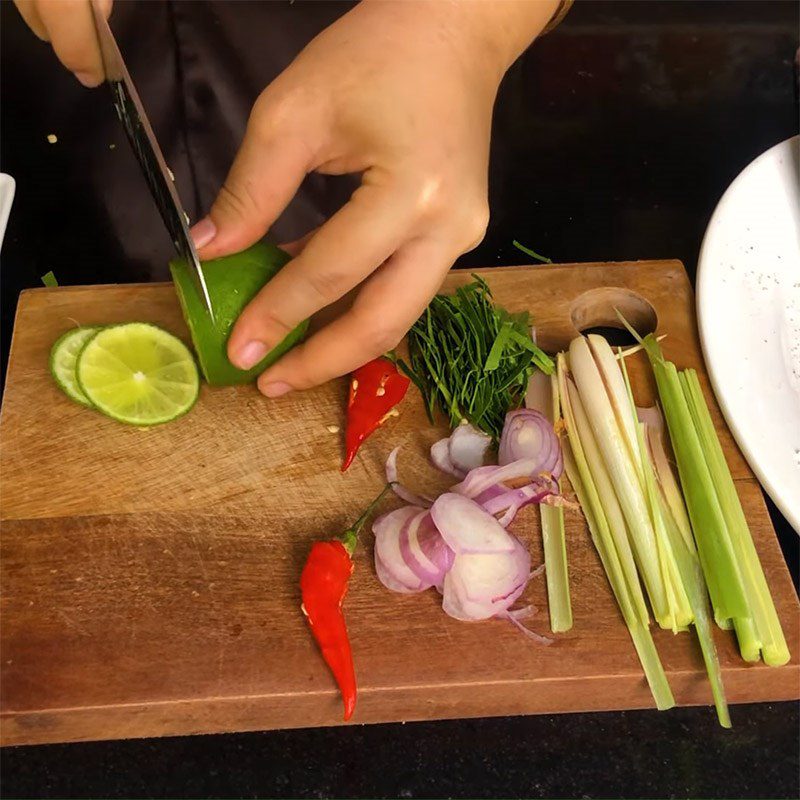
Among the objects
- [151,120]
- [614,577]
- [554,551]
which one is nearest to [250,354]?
[554,551]

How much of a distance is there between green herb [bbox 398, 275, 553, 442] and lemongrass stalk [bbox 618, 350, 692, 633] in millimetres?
214

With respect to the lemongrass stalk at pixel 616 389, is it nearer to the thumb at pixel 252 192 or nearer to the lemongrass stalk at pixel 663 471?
the lemongrass stalk at pixel 663 471

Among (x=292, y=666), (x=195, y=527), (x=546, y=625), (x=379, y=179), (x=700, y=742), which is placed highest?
(x=379, y=179)

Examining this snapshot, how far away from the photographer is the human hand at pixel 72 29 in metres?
1.59

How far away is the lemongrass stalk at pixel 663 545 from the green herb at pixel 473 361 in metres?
0.21

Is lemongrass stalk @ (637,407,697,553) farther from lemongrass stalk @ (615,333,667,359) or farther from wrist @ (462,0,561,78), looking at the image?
wrist @ (462,0,561,78)

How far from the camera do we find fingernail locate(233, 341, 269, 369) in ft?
5.07

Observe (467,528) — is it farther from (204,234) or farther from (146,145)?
(146,145)

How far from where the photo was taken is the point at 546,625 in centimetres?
150

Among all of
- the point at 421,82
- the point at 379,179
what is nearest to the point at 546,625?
the point at 379,179

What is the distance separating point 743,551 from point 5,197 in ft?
5.72

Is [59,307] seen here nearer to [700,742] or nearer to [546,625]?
[546,625]

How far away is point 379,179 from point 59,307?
0.82 meters

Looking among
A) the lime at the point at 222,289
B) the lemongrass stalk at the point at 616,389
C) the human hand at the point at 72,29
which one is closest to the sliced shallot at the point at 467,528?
the lemongrass stalk at the point at 616,389
